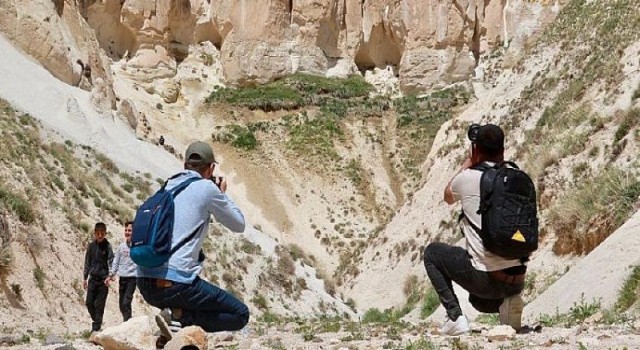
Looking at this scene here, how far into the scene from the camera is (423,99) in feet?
143

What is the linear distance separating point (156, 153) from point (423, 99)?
1908 centimetres

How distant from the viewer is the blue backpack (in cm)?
464

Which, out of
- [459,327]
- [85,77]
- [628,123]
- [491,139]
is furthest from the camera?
[85,77]

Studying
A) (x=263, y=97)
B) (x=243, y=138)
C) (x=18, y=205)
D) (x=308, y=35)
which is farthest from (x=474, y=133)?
(x=308, y=35)

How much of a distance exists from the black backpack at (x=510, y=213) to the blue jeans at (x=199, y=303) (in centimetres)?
185

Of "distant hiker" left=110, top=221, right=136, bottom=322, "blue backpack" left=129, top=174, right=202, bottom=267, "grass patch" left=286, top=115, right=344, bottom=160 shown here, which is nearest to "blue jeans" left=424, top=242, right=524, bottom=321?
"blue backpack" left=129, top=174, right=202, bottom=267

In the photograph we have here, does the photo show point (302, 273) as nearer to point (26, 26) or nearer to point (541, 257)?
point (541, 257)

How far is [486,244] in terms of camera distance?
18.6ft

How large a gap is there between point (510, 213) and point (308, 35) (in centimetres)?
4315

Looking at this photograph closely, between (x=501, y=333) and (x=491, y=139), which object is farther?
(x=491, y=139)

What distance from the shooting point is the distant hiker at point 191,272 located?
4.75 metres

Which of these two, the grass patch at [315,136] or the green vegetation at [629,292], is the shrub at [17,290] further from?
the grass patch at [315,136]

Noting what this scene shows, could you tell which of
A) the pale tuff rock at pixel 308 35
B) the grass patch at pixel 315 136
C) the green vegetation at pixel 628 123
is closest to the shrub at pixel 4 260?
the green vegetation at pixel 628 123

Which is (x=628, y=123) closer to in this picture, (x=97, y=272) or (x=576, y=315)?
(x=576, y=315)
